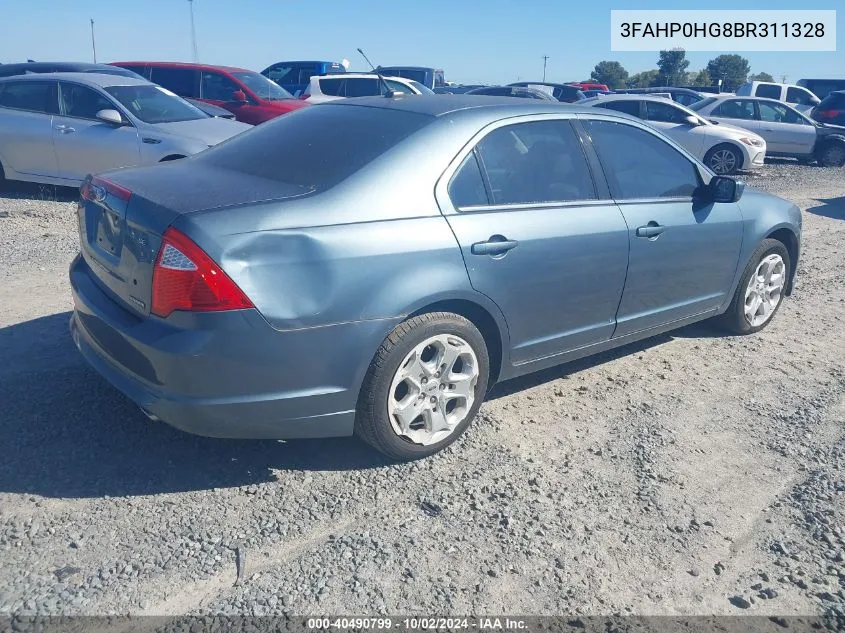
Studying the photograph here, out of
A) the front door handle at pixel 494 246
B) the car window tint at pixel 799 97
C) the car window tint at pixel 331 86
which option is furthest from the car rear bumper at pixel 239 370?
the car window tint at pixel 799 97

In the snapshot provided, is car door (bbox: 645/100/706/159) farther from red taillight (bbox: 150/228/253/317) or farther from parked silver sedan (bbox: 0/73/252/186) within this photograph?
red taillight (bbox: 150/228/253/317)

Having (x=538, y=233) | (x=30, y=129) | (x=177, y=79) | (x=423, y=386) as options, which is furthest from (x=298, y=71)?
(x=423, y=386)

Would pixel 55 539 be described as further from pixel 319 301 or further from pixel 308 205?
pixel 308 205

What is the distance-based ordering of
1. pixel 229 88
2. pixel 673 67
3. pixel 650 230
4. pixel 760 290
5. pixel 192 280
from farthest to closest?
pixel 673 67
pixel 229 88
pixel 760 290
pixel 650 230
pixel 192 280

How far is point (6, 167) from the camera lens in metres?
9.18

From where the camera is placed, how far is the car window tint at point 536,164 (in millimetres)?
3826

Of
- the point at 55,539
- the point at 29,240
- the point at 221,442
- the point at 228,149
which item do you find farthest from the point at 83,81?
the point at 55,539

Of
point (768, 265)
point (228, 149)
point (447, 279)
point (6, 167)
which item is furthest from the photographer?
point (6, 167)

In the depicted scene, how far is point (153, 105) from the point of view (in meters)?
9.49

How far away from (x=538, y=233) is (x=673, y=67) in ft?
163

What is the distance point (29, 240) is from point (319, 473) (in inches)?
198

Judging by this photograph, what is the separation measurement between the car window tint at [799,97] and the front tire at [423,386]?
22166 millimetres

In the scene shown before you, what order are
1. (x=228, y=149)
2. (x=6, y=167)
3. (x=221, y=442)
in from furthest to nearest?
(x=6, y=167) < (x=228, y=149) < (x=221, y=442)

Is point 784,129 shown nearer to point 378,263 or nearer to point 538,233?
point 538,233
